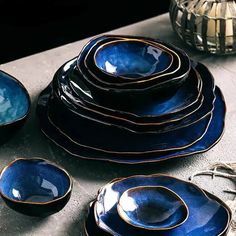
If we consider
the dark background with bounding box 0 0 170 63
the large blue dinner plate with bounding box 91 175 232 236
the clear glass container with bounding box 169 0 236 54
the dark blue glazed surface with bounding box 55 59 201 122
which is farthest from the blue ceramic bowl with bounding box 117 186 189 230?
the dark background with bounding box 0 0 170 63

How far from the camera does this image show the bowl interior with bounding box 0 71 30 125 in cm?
99

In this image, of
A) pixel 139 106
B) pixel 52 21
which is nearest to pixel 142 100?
pixel 139 106

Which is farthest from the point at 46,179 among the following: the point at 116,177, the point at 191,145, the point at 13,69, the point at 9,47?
the point at 9,47

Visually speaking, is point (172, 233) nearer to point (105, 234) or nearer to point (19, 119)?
→ point (105, 234)

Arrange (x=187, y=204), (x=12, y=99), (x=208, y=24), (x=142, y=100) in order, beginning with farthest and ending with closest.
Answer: (x=208, y=24) → (x=12, y=99) → (x=142, y=100) → (x=187, y=204)

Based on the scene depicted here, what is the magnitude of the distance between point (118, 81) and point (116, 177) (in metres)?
0.13

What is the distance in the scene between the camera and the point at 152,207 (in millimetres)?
812

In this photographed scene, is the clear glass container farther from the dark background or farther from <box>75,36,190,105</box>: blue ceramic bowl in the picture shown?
the dark background

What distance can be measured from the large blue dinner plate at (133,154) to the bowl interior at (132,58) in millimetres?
109

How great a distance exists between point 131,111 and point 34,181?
168mm

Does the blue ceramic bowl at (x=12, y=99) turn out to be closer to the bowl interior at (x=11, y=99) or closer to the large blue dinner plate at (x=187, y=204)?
the bowl interior at (x=11, y=99)

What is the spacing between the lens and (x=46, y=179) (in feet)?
2.81

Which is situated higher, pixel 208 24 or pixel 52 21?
pixel 208 24

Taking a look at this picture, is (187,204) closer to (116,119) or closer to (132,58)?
(116,119)
